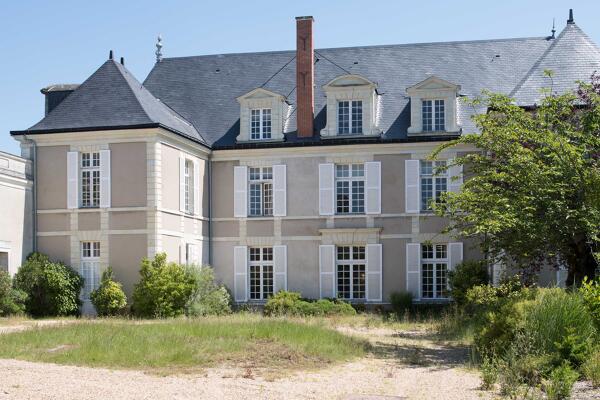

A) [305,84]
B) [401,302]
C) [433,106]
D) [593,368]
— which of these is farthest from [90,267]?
[593,368]

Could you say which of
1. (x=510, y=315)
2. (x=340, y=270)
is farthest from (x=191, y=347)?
(x=340, y=270)

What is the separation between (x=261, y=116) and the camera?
87.4 feet

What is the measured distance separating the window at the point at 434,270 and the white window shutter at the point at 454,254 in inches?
9.2

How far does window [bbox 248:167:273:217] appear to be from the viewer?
26453 millimetres

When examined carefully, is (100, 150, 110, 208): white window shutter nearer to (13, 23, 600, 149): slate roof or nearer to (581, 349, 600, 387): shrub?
(13, 23, 600, 149): slate roof

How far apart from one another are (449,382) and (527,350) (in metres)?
1.15

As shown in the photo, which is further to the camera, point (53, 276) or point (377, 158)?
point (377, 158)

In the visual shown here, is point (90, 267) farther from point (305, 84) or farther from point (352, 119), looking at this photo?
point (352, 119)

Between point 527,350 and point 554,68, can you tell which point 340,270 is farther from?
point 527,350

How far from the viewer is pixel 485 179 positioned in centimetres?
1494

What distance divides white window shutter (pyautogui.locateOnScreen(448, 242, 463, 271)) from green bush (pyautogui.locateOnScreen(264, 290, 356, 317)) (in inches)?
131

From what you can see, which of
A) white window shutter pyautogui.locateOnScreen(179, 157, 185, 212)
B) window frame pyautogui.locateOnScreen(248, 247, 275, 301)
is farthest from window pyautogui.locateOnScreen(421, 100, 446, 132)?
white window shutter pyautogui.locateOnScreen(179, 157, 185, 212)

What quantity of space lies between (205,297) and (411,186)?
702 centimetres

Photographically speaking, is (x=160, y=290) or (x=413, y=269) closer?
(x=160, y=290)
